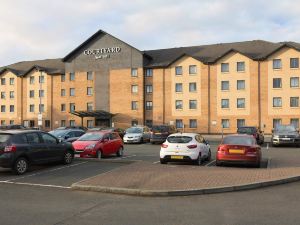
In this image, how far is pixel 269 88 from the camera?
5488 centimetres

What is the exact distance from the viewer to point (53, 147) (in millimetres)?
15469

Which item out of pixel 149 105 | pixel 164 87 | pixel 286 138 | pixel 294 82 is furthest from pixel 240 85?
pixel 286 138

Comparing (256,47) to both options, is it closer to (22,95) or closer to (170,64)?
(170,64)

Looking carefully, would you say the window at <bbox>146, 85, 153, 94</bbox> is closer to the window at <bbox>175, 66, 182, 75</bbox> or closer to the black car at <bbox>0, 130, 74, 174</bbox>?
the window at <bbox>175, 66, 182, 75</bbox>

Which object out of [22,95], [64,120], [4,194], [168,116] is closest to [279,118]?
[168,116]

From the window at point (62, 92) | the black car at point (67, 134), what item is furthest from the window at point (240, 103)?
the black car at point (67, 134)

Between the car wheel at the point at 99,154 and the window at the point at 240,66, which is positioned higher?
the window at the point at 240,66

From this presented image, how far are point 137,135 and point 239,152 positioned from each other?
19273 mm

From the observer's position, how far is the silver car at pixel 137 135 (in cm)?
3444

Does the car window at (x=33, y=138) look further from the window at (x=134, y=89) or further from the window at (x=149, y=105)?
the window at (x=134, y=89)

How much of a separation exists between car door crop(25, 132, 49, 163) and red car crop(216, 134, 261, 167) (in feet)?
21.9

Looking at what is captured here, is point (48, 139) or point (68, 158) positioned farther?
point (68, 158)

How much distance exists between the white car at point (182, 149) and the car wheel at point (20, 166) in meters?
5.41

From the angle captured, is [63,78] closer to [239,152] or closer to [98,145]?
[98,145]
